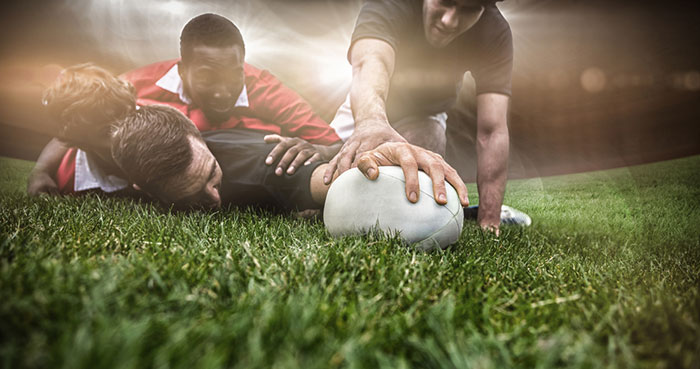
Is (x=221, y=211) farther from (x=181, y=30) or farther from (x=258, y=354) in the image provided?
(x=258, y=354)

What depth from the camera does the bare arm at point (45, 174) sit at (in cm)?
246

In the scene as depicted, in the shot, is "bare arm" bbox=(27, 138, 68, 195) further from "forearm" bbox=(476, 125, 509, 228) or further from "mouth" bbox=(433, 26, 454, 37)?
"forearm" bbox=(476, 125, 509, 228)

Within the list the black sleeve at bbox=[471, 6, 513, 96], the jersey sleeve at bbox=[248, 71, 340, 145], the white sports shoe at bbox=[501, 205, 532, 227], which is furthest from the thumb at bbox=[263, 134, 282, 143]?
the white sports shoe at bbox=[501, 205, 532, 227]

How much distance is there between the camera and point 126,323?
56 cm

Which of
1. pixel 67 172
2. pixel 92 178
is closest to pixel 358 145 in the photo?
pixel 92 178

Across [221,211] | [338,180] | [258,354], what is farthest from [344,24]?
[258,354]

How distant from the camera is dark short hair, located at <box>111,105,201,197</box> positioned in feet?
6.62

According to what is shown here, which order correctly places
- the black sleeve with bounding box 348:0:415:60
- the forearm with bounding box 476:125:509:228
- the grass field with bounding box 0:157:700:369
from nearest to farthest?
the grass field with bounding box 0:157:700:369
the black sleeve with bounding box 348:0:415:60
the forearm with bounding box 476:125:509:228

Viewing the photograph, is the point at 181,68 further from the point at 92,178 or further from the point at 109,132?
the point at 92,178

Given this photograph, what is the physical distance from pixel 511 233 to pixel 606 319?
1301 millimetres

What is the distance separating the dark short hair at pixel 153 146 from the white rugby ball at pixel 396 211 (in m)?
1.14

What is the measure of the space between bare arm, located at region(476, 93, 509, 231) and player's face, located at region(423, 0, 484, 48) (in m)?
0.49

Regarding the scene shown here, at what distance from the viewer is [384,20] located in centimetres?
204

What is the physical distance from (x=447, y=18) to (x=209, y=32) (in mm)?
1358
